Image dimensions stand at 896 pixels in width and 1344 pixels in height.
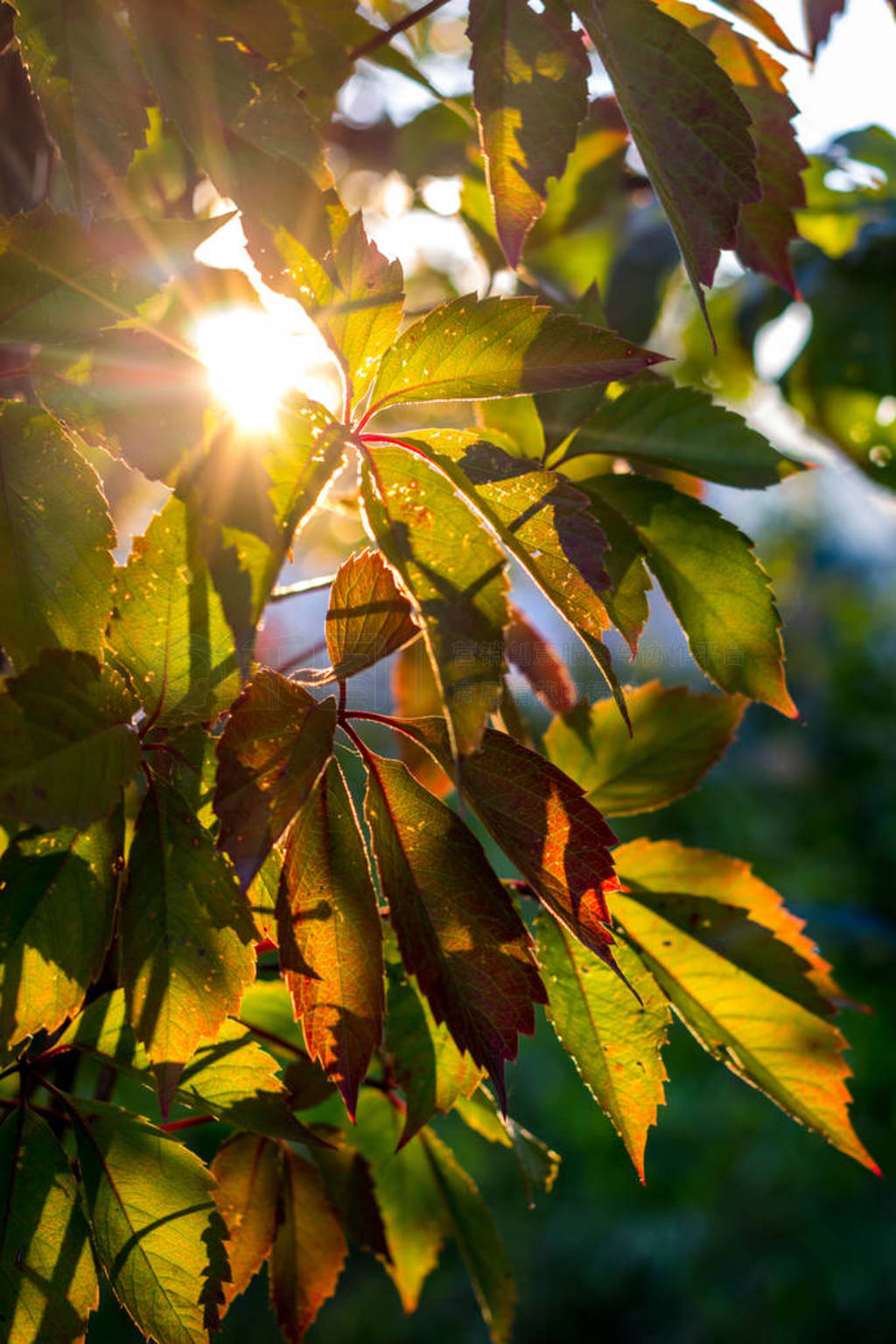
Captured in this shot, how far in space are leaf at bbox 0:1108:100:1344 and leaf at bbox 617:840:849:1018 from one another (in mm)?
358

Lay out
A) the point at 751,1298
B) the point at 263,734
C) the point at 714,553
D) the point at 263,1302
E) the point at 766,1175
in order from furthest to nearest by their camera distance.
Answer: the point at 766,1175 < the point at 751,1298 < the point at 263,1302 < the point at 714,553 < the point at 263,734

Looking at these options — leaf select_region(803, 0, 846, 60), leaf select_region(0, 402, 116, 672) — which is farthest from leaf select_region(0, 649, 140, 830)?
leaf select_region(803, 0, 846, 60)

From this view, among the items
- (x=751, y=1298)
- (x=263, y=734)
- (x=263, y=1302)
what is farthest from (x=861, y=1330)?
(x=263, y=734)

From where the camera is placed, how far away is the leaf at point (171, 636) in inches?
17.8

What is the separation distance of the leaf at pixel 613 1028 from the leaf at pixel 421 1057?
6 cm

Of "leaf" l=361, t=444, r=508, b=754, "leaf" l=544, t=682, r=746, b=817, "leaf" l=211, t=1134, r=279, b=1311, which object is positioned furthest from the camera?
"leaf" l=544, t=682, r=746, b=817

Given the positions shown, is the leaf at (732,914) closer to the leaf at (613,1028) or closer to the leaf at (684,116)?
the leaf at (613,1028)

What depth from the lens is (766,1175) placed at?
334cm

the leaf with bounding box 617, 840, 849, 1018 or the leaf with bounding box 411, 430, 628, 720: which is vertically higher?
the leaf with bounding box 411, 430, 628, 720

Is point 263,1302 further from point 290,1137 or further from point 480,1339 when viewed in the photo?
point 290,1137

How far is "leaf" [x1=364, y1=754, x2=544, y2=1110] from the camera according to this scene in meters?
0.46

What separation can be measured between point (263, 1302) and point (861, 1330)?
1.69m

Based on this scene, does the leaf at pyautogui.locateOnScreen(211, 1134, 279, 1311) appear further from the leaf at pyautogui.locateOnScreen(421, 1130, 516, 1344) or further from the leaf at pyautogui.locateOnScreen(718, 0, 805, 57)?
the leaf at pyautogui.locateOnScreen(718, 0, 805, 57)

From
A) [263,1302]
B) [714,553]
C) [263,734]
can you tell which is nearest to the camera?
[263,734]
